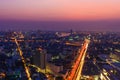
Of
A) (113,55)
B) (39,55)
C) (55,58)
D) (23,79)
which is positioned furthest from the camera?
(113,55)

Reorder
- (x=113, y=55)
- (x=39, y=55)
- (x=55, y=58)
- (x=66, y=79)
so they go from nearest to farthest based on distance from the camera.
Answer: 1. (x=66, y=79)
2. (x=39, y=55)
3. (x=55, y=58)
4. (x=113, y=55)

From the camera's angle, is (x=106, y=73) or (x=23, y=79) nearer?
(x=23, y=79)

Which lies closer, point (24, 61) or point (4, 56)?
point (24, 61)

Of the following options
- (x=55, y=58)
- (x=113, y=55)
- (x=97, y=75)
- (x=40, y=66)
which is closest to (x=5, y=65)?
(x=40, y=66)

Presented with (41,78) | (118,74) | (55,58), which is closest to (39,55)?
(55,58)

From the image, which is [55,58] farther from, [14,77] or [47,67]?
[14,77]

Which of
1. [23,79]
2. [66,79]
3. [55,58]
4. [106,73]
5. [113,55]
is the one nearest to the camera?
[66,79]

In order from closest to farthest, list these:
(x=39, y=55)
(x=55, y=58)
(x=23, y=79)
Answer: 1. (x=23, y=79)
2. (x=39, y=55)
3. (x=55, y=58)

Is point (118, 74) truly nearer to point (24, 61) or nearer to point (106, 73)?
point (106, 73)
